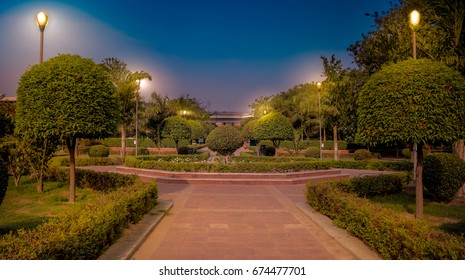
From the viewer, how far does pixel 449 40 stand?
9914 millimetres

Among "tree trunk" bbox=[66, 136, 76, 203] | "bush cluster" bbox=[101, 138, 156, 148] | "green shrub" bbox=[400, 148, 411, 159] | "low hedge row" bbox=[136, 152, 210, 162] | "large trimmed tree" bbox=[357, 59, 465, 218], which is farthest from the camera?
"bush cluster" bbox=[101, 138, 156, 148]

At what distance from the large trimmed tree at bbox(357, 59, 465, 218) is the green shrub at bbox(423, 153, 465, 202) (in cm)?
341

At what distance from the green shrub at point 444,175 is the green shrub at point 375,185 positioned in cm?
168

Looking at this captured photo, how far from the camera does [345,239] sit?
21.2 feet

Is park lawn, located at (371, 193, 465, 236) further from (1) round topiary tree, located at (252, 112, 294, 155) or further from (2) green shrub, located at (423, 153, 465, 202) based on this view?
(1) round topiary tree, located at (252, 112, 294, 155)

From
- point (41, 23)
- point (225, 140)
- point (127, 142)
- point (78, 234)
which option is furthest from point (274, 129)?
point (127, 142)

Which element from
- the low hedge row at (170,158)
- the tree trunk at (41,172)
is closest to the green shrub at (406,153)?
the low hedge row at (170,158)

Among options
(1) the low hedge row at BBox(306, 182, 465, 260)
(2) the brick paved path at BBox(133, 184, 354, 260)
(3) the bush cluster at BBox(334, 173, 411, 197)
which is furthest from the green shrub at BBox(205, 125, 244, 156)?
(1) the low hedge row at BBox(306, 182, 465, 260)

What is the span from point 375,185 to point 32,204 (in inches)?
467

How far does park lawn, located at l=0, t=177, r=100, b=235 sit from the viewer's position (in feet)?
26.0

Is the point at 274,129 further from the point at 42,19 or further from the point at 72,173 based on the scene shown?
the point at 42,19

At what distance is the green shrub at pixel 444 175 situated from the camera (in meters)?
10.6
